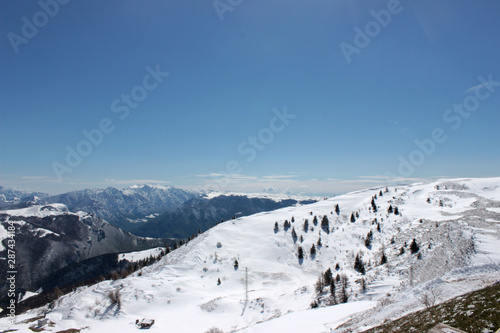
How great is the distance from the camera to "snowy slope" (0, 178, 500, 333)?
1267 inches

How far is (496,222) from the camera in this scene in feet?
237

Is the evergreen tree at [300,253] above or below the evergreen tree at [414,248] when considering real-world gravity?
below

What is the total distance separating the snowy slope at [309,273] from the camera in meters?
32.2

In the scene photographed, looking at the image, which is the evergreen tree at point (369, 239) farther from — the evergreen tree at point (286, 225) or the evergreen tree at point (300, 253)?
the evergreen tree at point (286, 225)

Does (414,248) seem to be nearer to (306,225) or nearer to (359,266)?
(359,266)

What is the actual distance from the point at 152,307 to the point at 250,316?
27598mm

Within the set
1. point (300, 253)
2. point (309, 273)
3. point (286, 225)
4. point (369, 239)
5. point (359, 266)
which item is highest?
point (286, 225)

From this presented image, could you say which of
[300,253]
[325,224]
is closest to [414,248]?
[300,253]

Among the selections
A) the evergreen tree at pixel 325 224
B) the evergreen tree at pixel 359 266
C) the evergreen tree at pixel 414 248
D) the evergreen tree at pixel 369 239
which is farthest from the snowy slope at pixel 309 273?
the evergreen tree at pixel 325 224

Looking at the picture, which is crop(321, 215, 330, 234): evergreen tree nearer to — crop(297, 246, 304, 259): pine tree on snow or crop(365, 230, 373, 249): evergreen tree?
crop(297, 246, 304, 259): pine tree on snow

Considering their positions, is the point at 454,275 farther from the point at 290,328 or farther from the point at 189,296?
the point at 189,296

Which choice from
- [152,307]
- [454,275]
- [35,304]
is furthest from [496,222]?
[35,304]

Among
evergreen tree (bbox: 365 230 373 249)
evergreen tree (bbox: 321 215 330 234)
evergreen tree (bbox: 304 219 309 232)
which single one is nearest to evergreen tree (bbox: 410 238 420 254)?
evergreen tree (bbox: 365 230 373 249)

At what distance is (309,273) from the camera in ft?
294
